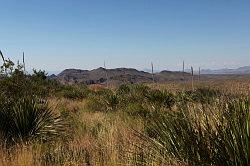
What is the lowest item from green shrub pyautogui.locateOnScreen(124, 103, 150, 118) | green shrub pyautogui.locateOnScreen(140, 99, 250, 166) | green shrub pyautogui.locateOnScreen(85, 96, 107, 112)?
green shrub pyautogui.locateOnScreen(85, 96, 107, 112)

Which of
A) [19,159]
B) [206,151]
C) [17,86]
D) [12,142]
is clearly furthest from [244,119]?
[17,86]

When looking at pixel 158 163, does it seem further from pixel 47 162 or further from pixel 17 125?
pixel 17 125

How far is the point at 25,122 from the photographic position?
964cm

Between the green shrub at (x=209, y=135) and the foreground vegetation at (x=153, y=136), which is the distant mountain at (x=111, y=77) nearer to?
the foreground vegetation at (x=153, y=136)

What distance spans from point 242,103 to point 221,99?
0.51 meters

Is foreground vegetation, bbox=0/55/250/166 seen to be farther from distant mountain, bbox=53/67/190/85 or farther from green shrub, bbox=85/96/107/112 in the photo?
distant mountain, bbox=53/67/190/85

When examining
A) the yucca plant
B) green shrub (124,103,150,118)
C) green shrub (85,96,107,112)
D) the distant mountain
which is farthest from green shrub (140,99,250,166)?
the distant mountain

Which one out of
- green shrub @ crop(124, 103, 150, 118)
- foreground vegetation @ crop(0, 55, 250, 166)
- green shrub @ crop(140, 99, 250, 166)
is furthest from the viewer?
green shrub @ crop(124, 103, 150, 118)

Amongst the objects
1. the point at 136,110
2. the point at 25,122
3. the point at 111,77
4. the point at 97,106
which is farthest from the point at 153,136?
the point at 111,77

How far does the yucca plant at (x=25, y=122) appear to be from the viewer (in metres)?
9.55

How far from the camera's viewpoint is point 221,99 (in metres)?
5.52

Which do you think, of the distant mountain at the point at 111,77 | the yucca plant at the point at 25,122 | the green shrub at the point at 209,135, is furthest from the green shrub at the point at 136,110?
the distant mountain at the point at 111,77

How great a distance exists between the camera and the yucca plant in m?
9.55

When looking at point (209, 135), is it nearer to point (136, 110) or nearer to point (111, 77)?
point (136, 110)
